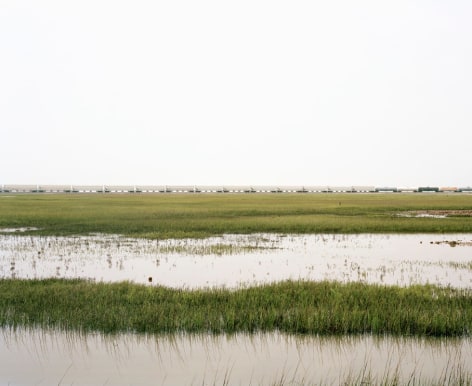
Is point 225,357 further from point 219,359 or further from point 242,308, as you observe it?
point 242,308

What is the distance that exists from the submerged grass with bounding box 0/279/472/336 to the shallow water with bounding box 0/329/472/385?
49cm

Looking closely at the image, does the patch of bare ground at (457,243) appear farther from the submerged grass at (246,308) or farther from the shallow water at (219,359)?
the shallow water at (219,359)

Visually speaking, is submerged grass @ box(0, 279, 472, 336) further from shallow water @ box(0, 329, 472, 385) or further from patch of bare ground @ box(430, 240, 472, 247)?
patch of bare ground @ box(430, 240, 472, 247)

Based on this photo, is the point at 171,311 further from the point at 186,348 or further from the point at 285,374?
the point at 285,374

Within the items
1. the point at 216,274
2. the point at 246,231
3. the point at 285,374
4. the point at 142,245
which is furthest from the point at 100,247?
the point at 285,374

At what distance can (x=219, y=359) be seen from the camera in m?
8.26

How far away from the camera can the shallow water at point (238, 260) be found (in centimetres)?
1529

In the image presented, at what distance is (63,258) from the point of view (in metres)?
18.9

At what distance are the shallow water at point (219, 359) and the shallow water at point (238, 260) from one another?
16.4 feet

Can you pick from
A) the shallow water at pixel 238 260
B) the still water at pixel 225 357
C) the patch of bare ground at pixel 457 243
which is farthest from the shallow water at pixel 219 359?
the patch of bare ground at pixel 457 243

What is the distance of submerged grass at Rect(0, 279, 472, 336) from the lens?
972 centimetres

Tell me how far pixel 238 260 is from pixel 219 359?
33.9ft

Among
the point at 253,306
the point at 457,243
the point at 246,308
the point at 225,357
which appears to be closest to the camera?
the point at 225,357

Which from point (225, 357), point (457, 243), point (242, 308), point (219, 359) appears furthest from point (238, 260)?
point (457, 243)
